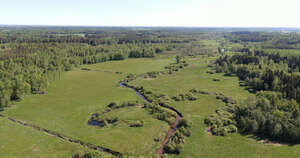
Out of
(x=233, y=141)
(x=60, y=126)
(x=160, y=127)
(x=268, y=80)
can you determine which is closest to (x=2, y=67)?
(x=60, y=126)

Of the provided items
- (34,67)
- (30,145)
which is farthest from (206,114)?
(34,67)

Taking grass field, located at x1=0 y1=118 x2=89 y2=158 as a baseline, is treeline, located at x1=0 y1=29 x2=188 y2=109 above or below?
above

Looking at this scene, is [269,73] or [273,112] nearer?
[273,112]

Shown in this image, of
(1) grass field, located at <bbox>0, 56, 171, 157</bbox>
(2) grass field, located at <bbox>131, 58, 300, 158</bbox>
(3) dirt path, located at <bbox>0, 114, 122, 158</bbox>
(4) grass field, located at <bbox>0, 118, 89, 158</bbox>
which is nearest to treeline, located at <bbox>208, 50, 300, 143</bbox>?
(2) grass field, located at <bbox>131, 58, 300, 158</bbox>

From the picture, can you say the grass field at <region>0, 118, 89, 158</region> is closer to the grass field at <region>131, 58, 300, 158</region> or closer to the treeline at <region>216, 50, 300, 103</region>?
the grass field at <region>131, 58, 300, 158</region>

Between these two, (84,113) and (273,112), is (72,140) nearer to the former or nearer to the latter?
(84,113)

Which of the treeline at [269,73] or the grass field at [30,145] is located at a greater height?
the treeline at [269,73]

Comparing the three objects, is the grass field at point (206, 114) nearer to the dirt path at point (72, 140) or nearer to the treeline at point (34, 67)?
the dirt path at point (72, 140)

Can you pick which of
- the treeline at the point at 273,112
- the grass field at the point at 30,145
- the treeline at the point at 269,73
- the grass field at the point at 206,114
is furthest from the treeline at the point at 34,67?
the treeline at the point at 269,73

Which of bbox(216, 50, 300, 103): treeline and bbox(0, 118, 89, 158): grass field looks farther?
bbox(216, 50, 300, 103): treeline
